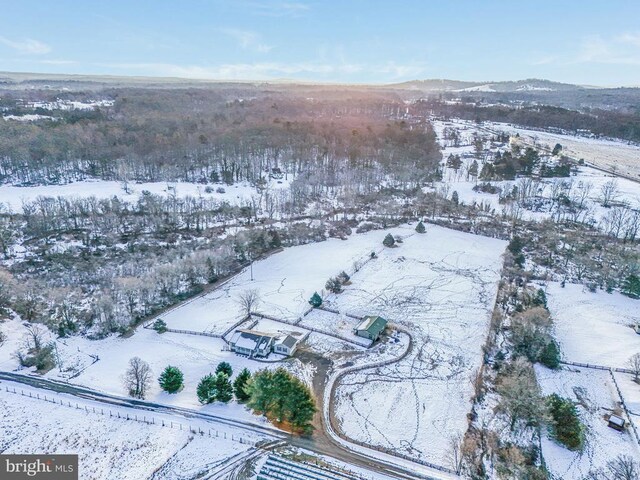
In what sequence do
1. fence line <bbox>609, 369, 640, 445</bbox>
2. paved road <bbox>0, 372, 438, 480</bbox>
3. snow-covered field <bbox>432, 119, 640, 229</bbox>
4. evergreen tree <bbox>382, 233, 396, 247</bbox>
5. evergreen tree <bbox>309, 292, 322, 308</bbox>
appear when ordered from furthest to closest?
1. snow-covered field <bbox>432, 119, 640, 229</bbox>
2. evergreen tree <bbox>382, 233, 396, 247</bbox>
3. evergreen tree <bbox>309, 292, 322, 308</bbox>
4. fence line <bbox>609, 369, 640, 445</bbox>
5. paved road <bbox>0, 372, 438, 480</bbox>

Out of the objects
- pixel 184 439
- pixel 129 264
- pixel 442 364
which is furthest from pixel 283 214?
pixel 184 439

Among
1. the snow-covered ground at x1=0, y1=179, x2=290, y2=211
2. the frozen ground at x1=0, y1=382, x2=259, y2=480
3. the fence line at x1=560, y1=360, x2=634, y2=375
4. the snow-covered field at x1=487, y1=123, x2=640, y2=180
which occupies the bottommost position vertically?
the frozen ground at x1=0, y1=382, x2=259, y2=480

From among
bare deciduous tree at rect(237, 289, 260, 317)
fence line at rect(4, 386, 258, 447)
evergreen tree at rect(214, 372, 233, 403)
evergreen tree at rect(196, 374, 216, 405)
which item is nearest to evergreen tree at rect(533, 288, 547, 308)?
bare deciduous tree at rect(237, 289, 260, 317)

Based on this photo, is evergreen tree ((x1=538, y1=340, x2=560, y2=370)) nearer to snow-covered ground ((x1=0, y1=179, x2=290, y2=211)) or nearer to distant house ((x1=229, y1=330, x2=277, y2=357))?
distant house ((x1=229, y1=330, x2=277, y2=357))

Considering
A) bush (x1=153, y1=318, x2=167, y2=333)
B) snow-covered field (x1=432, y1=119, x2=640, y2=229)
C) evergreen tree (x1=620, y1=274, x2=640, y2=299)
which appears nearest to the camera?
bush (x1=153, y1=318, x2=167, y2=333)

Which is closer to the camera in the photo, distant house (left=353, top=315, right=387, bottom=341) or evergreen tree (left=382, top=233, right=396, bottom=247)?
distant house (left=353, top=315, right=387, bottom=341)

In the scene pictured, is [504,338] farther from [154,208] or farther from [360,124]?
[360,124]

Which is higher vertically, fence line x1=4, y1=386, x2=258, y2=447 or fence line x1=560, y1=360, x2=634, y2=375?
fence line x1=560, y1=360, x2=634, y2=375
